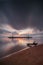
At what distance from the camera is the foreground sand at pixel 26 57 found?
176 centimetres

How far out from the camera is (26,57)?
179cm

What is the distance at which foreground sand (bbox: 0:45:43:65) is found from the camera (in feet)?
5.79

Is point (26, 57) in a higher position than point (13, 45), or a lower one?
lower

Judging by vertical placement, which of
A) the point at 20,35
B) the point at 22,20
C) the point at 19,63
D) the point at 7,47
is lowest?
the point at 19,63

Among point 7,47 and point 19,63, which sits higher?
point 7,47

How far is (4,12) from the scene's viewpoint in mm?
1908

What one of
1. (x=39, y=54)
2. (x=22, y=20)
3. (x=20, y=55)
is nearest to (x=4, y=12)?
(x=22, y=20)

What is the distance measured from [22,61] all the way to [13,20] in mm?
684

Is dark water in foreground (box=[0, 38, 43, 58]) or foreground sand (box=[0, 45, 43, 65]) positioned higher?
dark water in foreground (box=[0, 38, 43, 58])

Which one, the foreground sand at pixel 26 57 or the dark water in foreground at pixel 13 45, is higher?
the dark water in foreground at pixel 13 45

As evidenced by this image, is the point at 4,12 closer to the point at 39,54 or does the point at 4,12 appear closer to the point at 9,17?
the point at 9,17

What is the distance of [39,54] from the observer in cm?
178

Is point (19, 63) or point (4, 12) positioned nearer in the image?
point (19, 63)

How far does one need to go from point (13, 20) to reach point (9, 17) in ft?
0.28
